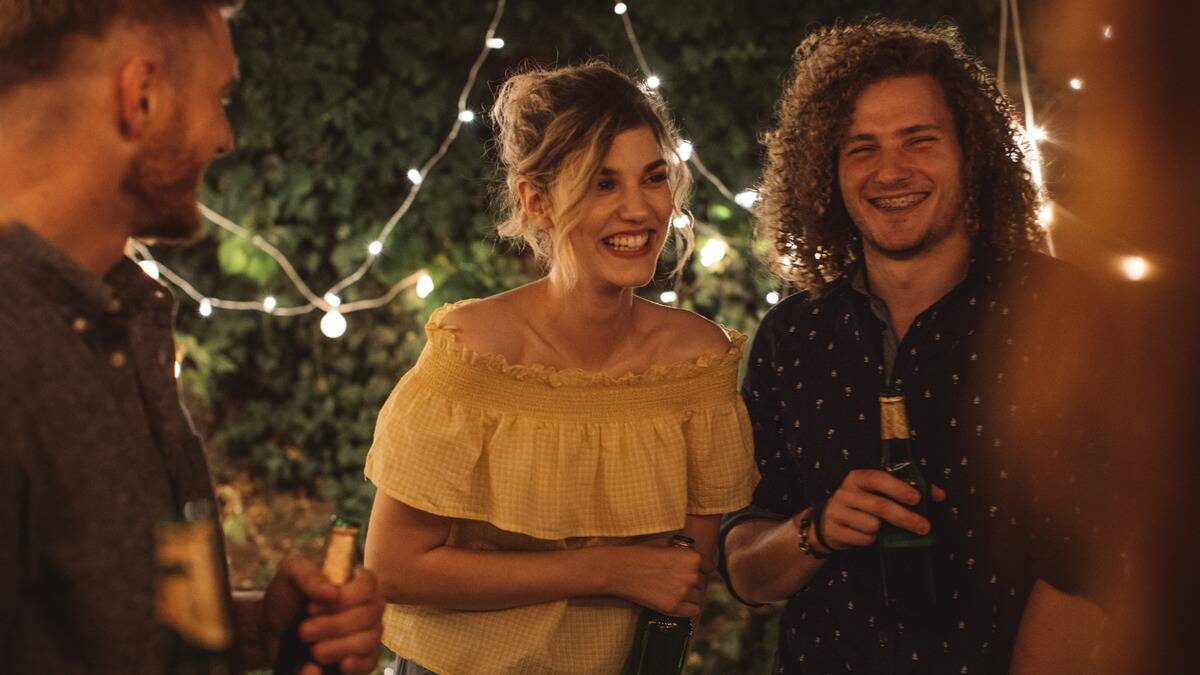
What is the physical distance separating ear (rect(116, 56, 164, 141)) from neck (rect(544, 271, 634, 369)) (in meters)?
1.04

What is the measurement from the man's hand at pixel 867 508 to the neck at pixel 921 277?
1.21ft

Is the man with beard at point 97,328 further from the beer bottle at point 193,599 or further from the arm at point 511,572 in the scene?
the arm at point 511,572

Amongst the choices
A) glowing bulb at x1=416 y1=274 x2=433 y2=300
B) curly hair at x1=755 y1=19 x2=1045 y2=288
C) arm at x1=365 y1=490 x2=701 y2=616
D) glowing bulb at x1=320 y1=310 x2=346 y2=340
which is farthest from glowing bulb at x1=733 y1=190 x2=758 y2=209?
arm at x1=365 y1=490 x2=701 y2=616

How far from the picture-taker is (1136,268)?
65 cm

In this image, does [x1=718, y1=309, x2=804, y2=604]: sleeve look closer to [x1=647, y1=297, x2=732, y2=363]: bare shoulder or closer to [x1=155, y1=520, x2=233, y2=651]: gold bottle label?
[x1=647, y1=297, x2=732, y2=363]: bare shoulder

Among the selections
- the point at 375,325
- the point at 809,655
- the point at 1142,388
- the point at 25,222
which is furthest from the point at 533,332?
the point at 375,325

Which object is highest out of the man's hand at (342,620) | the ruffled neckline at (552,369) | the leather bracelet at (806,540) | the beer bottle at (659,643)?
the ruffled neckline at (552,369)

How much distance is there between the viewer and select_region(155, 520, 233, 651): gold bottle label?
3.08 feet

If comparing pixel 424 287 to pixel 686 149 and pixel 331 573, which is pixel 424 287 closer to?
pixel 686 149

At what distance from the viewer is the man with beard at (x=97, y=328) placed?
3.08ft

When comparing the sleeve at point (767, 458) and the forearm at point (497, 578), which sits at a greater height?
the sleeve at point (767, 458)

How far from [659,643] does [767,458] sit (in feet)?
1.44

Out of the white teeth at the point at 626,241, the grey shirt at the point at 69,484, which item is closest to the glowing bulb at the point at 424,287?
the white teeth at the point at 626,241

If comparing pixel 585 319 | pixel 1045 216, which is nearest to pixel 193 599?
pixel 585 319
